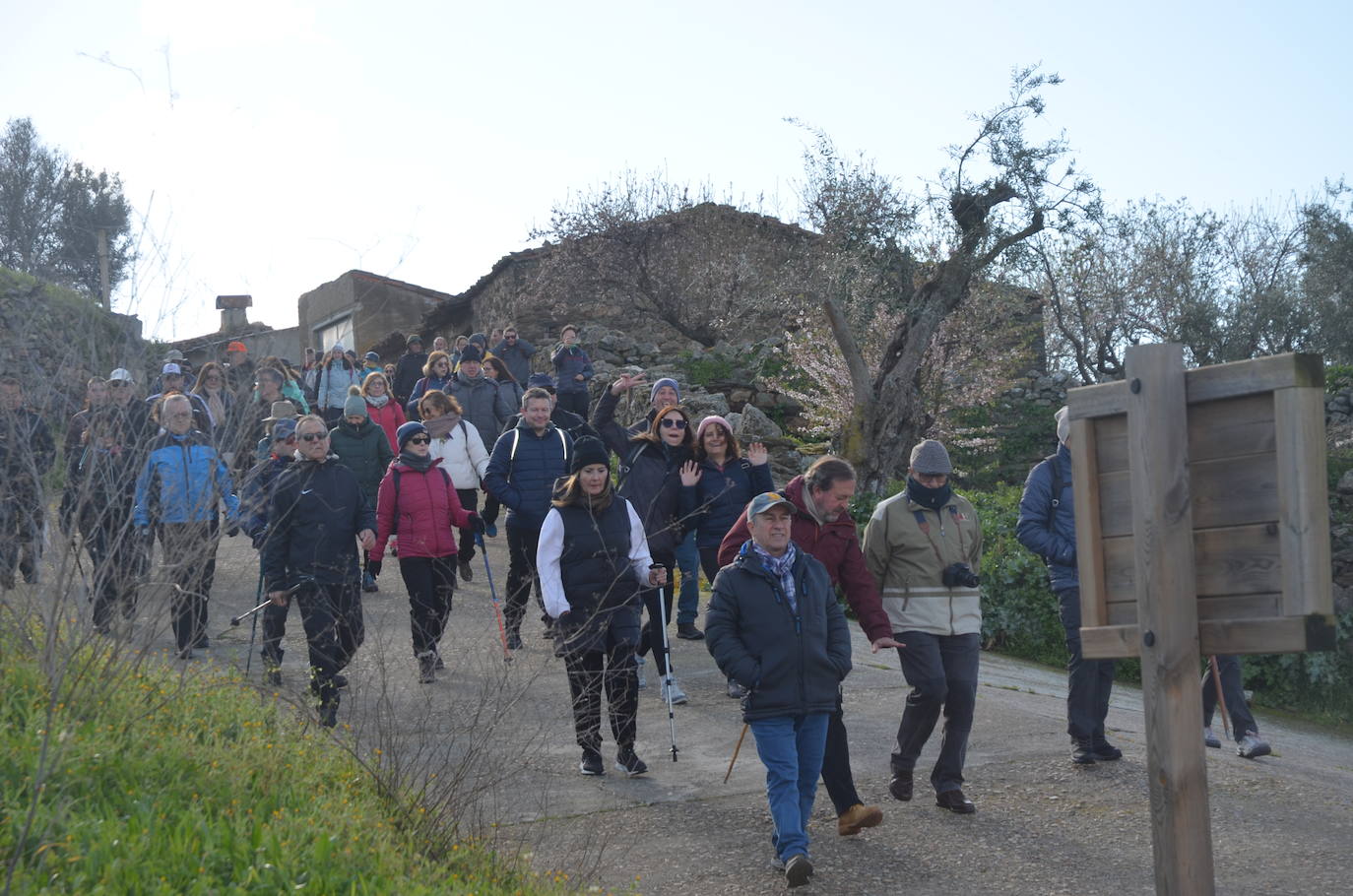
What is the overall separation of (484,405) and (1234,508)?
39.5ft

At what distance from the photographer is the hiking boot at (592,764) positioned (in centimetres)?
709

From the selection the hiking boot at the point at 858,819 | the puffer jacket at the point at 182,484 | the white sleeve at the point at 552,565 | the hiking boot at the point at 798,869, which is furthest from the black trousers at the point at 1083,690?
the puffer jacket at the point at 182,484

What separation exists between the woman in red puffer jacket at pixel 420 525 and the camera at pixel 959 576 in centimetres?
361

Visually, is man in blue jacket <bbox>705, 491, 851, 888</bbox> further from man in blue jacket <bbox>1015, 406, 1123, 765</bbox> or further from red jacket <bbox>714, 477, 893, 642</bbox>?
man in blue jacket <bbox>1015, 406, 1123, 765</bbox>

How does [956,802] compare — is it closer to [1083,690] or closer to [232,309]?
[1083,690]

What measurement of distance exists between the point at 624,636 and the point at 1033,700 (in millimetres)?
3933

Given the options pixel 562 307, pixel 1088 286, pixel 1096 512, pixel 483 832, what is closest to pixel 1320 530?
pixel 1096 512

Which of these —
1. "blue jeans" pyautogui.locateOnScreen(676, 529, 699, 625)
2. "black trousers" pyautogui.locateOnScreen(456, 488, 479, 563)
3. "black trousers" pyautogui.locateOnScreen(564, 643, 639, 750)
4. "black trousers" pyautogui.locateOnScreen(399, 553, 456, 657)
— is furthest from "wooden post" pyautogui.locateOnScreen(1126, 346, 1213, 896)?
"black trousers" pyautogui.locateOnScreen(456, 488, 479, 563)

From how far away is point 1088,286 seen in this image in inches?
1161

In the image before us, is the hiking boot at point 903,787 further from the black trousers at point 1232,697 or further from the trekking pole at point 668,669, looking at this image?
the black trousers at point 1232,697

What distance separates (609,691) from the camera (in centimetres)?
718

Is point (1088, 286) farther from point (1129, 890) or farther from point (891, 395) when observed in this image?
point (1129, 890)

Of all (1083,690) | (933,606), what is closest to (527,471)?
(933,606)

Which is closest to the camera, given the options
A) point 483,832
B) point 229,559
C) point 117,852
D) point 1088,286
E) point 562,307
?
point 117,852
